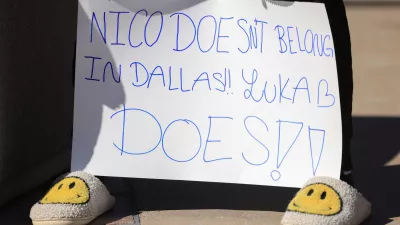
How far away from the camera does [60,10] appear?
10.3 feet

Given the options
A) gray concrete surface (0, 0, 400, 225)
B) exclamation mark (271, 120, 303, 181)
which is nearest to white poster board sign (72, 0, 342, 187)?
exclamation mark (271, 120, 303, 181)

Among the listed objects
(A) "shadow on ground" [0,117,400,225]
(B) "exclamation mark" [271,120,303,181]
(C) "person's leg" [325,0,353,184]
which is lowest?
(A) "shadow on ground" [0,117,400,225]

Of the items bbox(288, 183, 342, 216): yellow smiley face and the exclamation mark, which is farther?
the exclamation mark

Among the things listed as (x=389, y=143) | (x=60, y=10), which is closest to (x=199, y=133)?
(x=60, y=10)

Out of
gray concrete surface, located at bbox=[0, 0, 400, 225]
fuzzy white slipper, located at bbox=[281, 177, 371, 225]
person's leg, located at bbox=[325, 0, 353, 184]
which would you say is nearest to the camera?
fuzzy white slipper, located at bbox=[281, 177, 371, 225]

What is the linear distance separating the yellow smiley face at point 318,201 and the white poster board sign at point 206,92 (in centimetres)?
9

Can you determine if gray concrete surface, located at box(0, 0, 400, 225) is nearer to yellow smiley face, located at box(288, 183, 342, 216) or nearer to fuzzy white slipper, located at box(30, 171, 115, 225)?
fuzzy white slipper, located at box(30, 171, 115, 225)

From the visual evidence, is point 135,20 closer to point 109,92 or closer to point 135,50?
point 135,50

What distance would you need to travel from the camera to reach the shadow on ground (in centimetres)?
292

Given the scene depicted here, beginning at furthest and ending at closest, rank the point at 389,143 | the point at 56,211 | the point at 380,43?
the point at 380,43, the point at 389,143, the point at 56,211

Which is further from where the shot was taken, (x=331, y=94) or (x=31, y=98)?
(x=31, y=98)

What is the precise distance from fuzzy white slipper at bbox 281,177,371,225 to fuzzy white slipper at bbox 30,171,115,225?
67 centimetres

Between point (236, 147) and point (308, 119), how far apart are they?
0.27m

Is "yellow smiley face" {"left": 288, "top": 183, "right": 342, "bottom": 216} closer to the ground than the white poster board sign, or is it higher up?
closer to the ground
